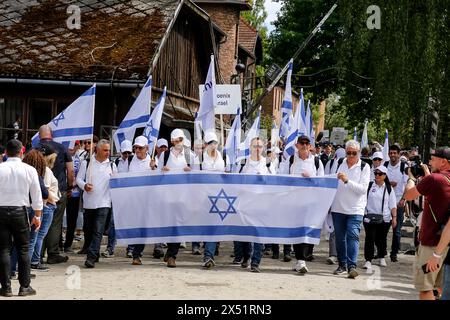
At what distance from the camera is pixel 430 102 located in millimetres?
23531

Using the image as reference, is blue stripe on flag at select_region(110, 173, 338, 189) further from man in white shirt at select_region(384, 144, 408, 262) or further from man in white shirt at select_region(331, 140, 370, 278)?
man in white shirt at select_region(384, 144, 408, 262)

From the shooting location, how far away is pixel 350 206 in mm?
12008

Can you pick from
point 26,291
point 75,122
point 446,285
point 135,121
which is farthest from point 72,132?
point 446,285

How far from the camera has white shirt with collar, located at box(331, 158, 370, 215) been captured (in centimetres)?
1201

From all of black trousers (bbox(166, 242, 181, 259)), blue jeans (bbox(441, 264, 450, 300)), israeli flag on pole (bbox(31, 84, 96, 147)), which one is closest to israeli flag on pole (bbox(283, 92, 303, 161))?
black trousers (bbox(166, 242, 181, 259))

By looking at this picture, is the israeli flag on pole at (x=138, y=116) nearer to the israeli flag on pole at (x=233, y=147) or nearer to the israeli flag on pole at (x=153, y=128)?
the israeli flag on pole at (x=153, y=128)

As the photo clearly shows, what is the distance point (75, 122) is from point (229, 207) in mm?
2842

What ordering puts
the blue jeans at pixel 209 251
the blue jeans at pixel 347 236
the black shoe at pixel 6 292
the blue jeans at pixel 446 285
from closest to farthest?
1. the blue jeans at pixel 446 285
2. the black shoe at pixel 6 292
3. the blue jeans at pixel 347 236
4. the blue jeans at pixel 209 251

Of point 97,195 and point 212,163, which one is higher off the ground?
point 212,163

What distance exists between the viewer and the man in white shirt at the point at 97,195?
39.7 ft

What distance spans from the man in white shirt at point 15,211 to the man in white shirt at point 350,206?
4791mm

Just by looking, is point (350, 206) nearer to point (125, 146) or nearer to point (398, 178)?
point (398, 178)

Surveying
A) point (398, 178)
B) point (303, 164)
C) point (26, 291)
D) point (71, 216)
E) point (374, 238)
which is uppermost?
point (303, 164)

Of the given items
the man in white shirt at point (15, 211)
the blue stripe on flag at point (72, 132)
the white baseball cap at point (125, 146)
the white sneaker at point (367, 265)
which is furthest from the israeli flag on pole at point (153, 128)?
the white sneaker at point (367, 265)
